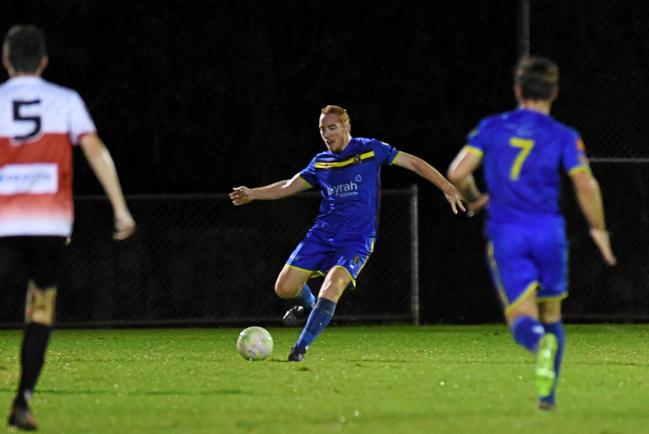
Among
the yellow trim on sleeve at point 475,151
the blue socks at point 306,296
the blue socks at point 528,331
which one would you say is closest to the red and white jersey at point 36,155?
the yellow trim on sleeve at point 475,151

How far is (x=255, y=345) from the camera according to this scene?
11.8 m

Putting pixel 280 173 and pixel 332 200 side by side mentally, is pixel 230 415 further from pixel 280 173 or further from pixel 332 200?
pixel 280 173

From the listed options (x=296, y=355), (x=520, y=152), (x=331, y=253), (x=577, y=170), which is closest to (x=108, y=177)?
(x=520, y=152)

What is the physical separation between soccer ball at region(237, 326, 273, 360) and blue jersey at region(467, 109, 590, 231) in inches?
170

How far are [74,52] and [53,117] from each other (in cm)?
1222

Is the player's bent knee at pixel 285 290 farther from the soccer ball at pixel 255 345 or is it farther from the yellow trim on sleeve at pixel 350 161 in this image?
the yellow trim on sleeve at pixel 350 161

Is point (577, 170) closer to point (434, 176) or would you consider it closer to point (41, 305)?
point (41, 305)

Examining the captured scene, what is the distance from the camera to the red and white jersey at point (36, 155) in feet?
24.3

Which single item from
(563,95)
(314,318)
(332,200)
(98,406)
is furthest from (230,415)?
(563,95)

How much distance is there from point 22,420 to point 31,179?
1191 mm

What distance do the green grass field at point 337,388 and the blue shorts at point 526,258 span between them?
2.21ft

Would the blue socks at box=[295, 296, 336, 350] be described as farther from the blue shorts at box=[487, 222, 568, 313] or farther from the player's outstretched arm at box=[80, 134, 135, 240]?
the player's outstretched arm at box=[80, 134, 135, 240]

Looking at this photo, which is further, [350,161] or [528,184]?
[350,161]

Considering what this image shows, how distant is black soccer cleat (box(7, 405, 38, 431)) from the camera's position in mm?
7211
